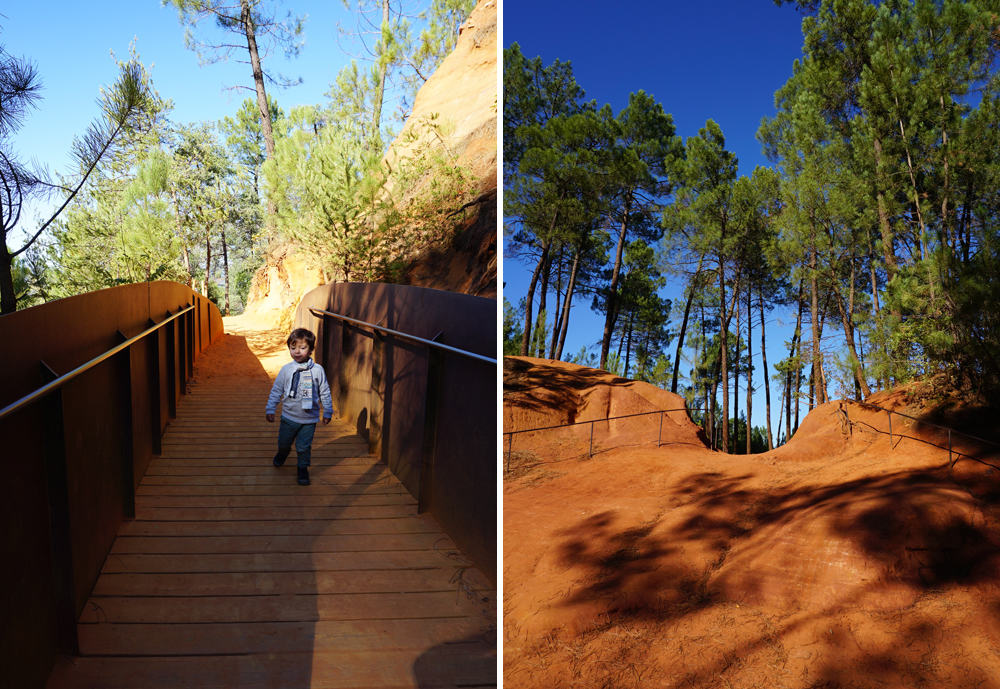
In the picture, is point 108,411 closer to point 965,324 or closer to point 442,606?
point 442,606

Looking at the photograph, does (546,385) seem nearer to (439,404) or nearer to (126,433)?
(439,404)

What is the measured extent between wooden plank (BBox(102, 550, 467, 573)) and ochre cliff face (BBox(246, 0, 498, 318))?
4669 mm

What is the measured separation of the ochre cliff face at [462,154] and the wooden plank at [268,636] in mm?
5246

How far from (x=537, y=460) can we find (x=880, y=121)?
5561 mm

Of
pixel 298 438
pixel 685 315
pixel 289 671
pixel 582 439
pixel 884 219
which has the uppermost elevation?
pixel 884 219

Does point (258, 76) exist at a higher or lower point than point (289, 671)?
higher

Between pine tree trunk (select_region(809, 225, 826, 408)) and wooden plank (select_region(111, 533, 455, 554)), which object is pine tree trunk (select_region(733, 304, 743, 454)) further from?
wooden plank (select_region(111, 533, 455, 554))

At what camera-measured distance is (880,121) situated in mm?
7160

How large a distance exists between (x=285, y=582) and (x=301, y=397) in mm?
1649

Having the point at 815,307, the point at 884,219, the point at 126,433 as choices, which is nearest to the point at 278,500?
the point at 126,433

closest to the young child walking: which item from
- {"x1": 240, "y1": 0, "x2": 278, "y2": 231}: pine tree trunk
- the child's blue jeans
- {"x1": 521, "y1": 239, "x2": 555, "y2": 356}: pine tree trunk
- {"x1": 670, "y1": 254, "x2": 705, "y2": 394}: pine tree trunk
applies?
the child's blue jeans

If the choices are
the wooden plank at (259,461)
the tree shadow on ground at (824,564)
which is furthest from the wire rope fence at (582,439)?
the wooden plank at (259,461)

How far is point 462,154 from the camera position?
10430 millimetres

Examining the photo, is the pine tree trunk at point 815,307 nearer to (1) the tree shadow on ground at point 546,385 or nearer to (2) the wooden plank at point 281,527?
(1) the tree shadow on ground at point 546,385
